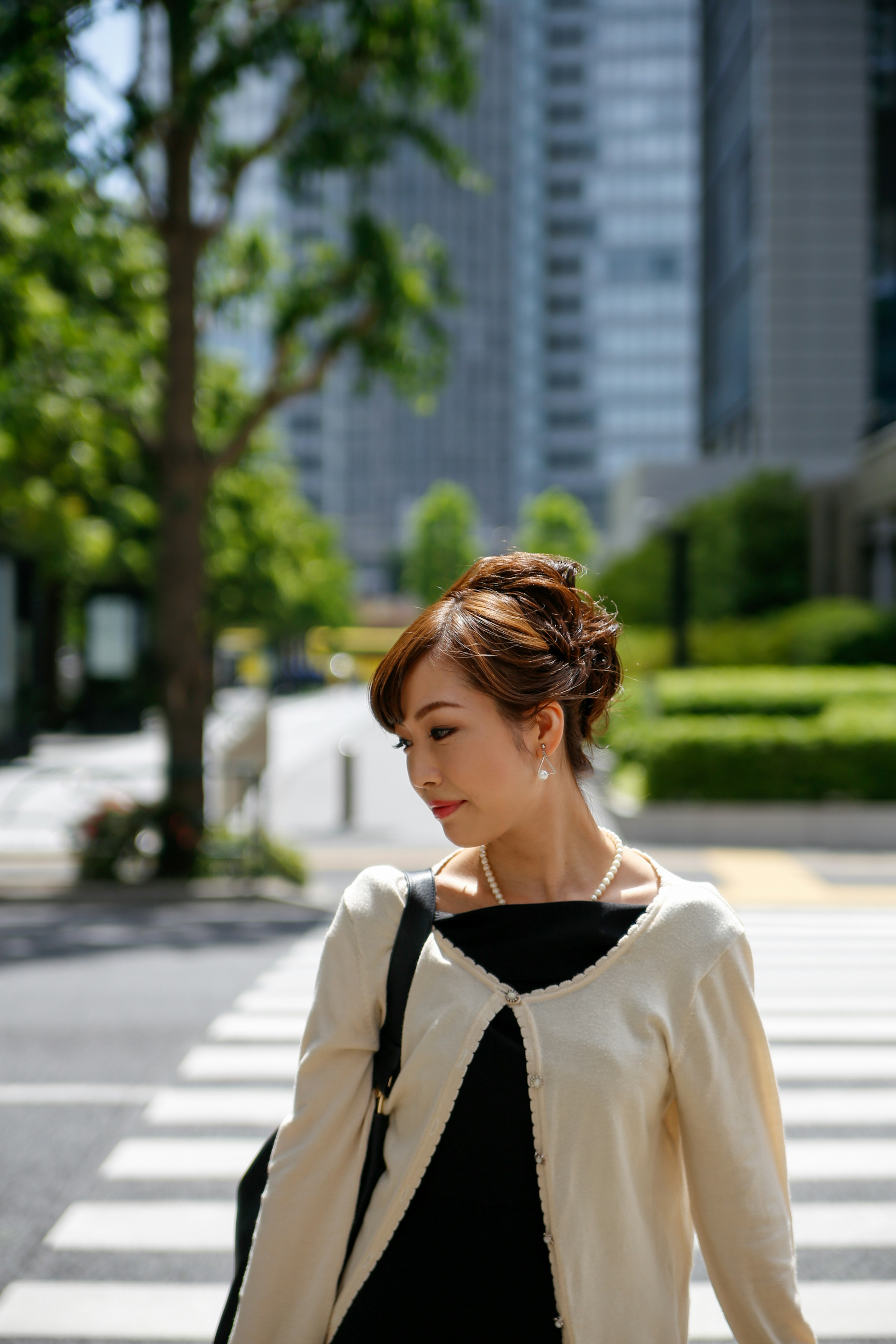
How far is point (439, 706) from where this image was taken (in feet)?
6.10

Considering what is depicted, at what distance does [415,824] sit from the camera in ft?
51.3

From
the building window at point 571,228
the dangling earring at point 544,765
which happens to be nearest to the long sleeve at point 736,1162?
the dangling earring at point 544,765

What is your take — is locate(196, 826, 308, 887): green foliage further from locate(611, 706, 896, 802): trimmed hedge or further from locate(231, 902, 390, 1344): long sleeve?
locate(231, 902, 390, 1344): long sleeve

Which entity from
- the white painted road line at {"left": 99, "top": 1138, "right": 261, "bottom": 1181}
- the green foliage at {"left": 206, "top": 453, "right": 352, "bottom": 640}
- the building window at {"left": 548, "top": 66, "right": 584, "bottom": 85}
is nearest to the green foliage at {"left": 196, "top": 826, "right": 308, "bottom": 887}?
the white painted road line at {"left": 99, "top": 1138, "right": 261, "bottom": 1181}

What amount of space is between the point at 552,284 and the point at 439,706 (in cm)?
13006

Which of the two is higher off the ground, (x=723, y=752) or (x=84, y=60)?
(x=84, y=60)

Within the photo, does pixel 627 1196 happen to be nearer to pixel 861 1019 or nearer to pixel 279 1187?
pixel 279 1187

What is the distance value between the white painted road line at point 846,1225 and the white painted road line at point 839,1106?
750mm

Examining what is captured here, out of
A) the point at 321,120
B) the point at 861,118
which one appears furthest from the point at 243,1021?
the point at 861,118

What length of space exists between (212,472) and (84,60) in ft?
12.4

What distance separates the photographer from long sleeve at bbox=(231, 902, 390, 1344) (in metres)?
1.87

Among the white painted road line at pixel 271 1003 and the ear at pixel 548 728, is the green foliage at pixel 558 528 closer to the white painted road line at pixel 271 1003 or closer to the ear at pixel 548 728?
the white painted road line at pixel 271 1003

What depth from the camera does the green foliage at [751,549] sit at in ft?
106

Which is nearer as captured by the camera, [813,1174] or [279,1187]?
[279,1187]
